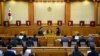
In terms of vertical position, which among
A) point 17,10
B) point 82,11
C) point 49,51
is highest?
point 17,10

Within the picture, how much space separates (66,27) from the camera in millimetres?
27500

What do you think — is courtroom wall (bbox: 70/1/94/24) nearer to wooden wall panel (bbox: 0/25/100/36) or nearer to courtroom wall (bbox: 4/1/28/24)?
wooden wall panel (bbox: 0/25/100/36)

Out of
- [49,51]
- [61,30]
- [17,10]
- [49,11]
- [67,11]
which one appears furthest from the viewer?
[49,11]

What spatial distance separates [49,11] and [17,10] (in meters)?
2.97

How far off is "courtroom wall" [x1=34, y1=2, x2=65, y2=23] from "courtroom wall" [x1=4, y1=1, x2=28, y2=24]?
95cm

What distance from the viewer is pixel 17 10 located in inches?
1163

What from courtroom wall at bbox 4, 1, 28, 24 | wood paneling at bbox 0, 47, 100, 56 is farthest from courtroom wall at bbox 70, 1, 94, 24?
wood paneling at bbox 0, 47, 100, 56

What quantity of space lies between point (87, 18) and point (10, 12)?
7.11m

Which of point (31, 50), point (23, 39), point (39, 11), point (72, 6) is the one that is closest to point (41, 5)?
point (39, 11)

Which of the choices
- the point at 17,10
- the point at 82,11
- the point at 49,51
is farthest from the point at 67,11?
the point at 49,51

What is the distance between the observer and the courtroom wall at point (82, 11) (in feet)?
96.8

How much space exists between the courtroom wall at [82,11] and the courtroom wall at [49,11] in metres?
1.02

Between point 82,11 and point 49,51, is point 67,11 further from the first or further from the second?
point 49,51

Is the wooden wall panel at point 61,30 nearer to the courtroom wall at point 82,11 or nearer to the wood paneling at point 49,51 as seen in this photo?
the courtroom wall at point 82,11
